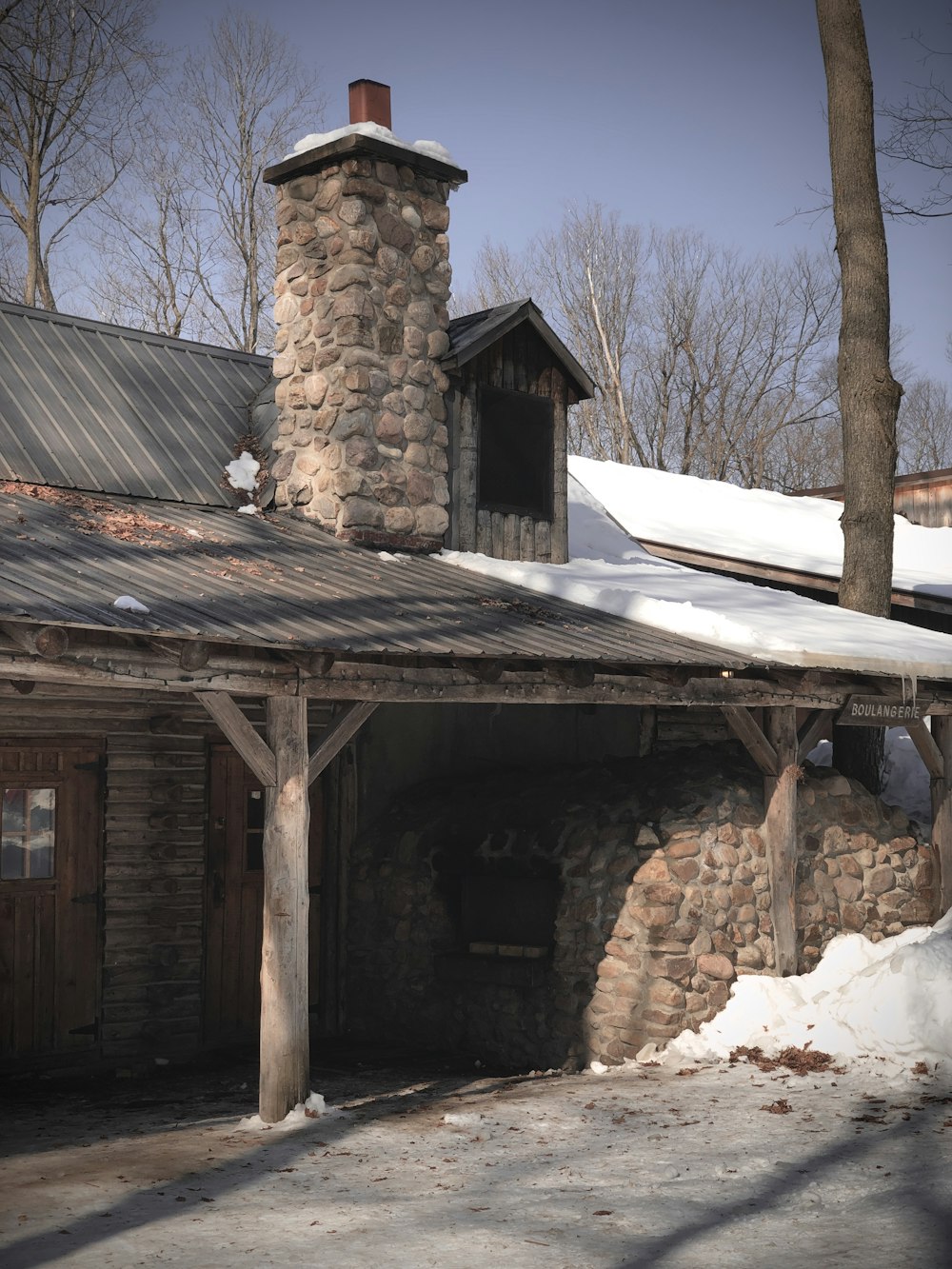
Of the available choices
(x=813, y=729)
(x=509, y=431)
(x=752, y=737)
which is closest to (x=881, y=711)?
(x=813, y=729)

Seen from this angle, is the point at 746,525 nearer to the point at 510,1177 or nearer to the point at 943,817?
the point at 943,817

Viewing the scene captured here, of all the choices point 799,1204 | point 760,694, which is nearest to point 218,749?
point 760,694

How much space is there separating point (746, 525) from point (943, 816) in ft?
33.1

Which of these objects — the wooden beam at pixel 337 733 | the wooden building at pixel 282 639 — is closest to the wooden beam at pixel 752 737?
the wooden building at pixel 282 639

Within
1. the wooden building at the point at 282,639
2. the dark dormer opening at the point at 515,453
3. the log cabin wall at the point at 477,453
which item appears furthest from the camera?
the dark dormer opening at the point at 515,453

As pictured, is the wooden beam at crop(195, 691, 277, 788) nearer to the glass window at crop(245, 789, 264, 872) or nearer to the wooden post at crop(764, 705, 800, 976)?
the glass window at crop(245, 789, 264, 872)

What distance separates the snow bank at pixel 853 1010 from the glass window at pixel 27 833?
472cm

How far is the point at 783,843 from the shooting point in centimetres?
1039

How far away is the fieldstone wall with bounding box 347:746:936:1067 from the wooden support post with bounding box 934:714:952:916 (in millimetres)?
146

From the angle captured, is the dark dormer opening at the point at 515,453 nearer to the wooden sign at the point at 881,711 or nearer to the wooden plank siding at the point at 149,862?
the wooden plank siding at the point at 149,862

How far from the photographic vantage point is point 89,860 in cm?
1055

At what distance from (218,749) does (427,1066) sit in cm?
304

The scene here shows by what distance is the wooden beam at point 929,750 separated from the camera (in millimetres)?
11516

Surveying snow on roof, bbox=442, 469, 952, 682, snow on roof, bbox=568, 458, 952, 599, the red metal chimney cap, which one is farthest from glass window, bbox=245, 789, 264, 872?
snow on roof, bbox=568, 458, 952, 599
